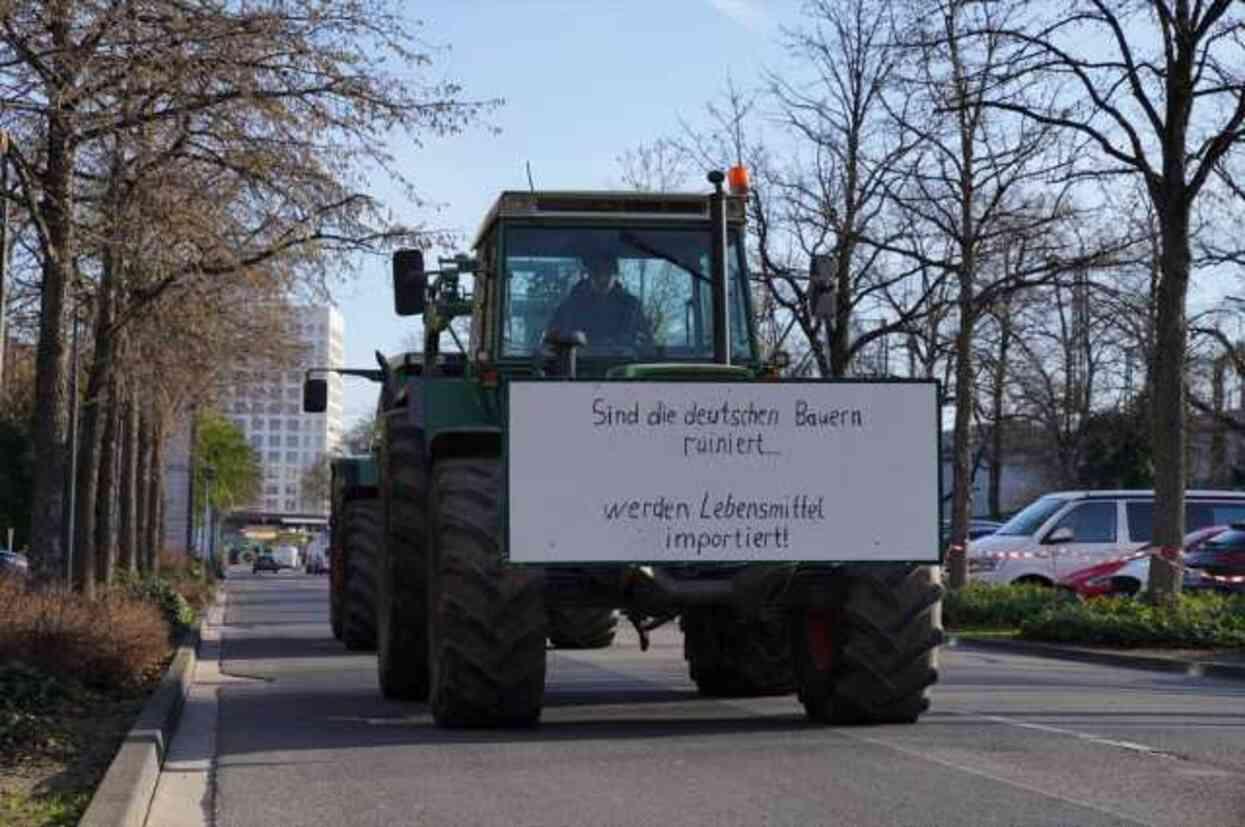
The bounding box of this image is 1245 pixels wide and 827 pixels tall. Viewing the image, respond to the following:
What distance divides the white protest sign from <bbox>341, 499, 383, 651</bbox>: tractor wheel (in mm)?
10000

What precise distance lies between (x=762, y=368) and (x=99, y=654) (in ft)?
19.6

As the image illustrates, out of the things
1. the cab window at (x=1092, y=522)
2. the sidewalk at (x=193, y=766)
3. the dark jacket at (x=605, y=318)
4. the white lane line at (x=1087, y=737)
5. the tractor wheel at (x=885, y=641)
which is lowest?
the sidewalk at (x=193, y=766)

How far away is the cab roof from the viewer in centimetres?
1362

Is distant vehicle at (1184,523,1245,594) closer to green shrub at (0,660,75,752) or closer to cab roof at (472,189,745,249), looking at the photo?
cab roof at (472,189,745,249)

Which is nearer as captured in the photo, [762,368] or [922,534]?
[922,534]

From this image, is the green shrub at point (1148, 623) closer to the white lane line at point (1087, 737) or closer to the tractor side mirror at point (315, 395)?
the white lane line at point (1087, 737)

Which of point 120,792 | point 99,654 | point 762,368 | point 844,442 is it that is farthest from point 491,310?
point 120,792

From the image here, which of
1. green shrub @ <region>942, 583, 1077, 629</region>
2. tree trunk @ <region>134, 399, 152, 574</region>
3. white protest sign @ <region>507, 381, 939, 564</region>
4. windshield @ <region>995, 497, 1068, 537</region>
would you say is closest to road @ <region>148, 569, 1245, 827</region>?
white protest sign @ <region>507, 381, 939, 564</region>

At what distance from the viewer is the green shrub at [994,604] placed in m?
25.4

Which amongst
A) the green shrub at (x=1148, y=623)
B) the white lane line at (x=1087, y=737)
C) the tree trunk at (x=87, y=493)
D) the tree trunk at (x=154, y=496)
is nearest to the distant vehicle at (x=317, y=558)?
the tree trunk at (x=154, y=496)

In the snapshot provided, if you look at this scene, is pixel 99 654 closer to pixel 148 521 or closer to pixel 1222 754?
pixel 1222 754

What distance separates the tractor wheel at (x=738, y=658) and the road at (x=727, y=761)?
0.72 feet

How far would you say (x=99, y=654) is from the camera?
A: 1505 centimetres

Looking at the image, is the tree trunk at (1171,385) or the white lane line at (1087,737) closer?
the white lane line at (1087,737)
